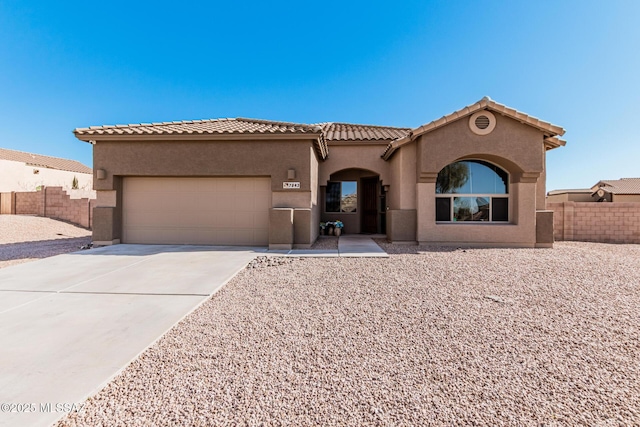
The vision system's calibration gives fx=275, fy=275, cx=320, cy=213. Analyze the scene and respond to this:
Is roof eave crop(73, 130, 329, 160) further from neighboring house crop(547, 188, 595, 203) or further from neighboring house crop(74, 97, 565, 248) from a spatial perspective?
neighboring house crop(547, 188, 595, 203)

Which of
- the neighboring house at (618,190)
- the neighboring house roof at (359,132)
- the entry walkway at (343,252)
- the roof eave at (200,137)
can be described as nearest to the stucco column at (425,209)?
the entry walkway at (343,252)

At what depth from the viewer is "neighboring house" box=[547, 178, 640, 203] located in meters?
29.7

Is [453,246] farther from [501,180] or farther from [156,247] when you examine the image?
[156,247]

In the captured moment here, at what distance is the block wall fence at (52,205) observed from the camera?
53.8ft

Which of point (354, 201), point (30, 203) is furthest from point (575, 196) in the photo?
point (30, 203)

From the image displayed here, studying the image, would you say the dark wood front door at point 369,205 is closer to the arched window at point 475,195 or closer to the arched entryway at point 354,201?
the arched entryway at point 354,201

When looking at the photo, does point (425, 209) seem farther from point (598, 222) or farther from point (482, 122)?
point (598, 222)

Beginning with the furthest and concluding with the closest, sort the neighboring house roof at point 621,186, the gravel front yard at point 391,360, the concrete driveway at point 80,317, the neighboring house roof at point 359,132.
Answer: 1. the neighboring house roof at point 621,186
2. the neighboring house roof at point 359,132
3. the concrete driveway at point 80,317
4. the gravel front yard at point 391,360

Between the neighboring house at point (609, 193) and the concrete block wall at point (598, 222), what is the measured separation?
18.9 m

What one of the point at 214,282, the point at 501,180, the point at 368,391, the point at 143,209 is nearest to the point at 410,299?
the point at 368,391

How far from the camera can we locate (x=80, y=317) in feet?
13.1

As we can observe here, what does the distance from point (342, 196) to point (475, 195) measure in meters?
6.56

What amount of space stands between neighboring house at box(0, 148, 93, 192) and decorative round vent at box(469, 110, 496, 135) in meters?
38.2

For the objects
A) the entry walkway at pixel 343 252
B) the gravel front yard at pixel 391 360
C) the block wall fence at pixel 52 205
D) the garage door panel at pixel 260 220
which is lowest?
the gravel front yard at pixel 391 360
